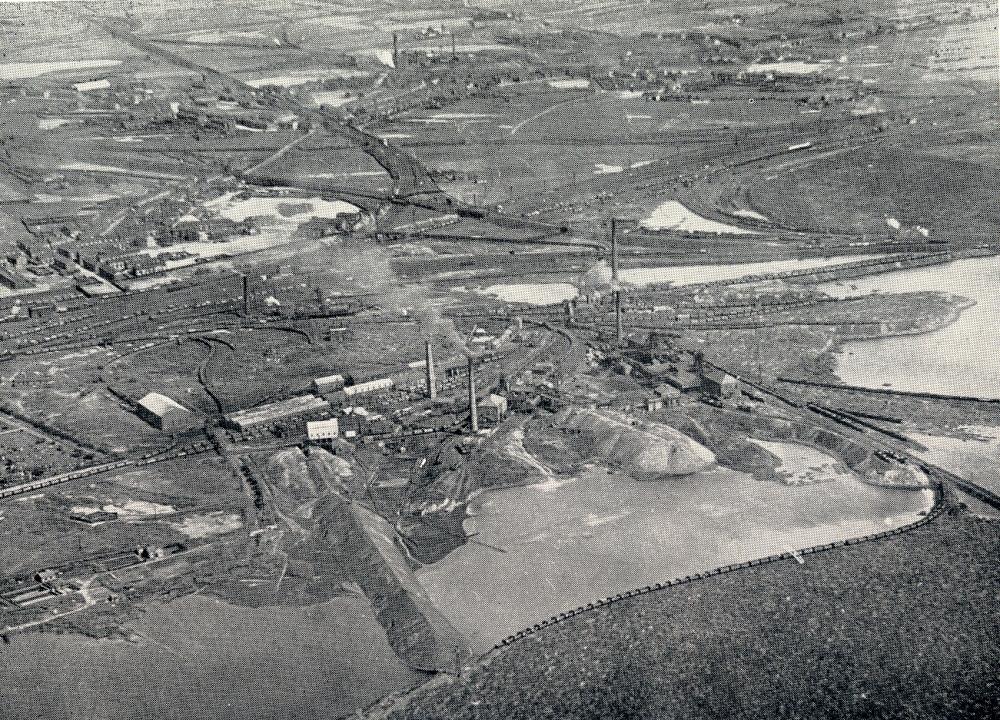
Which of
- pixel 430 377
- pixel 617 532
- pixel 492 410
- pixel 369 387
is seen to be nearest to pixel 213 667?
pixel 617 532

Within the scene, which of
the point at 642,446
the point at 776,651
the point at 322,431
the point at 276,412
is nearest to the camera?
the point at 776,651

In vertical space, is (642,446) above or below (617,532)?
above

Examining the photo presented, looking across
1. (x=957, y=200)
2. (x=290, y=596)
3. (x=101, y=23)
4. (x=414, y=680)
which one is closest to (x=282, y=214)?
(x=957, y=200)

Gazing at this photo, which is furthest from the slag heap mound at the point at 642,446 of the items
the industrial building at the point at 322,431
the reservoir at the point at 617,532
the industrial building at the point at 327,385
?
the industrial building at the point at 327,385

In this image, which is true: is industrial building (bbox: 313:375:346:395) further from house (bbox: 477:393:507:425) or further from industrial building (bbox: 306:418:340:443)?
house (bbox: 477:393:507:425)

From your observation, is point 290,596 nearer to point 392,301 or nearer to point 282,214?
→ point 392,301

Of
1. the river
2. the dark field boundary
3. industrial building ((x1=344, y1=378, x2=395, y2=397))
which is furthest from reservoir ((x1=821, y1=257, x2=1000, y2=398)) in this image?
industrial building ((x1=344, y1=378, x2=395, y2=397))

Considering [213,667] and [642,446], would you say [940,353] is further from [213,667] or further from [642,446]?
[213,667]
